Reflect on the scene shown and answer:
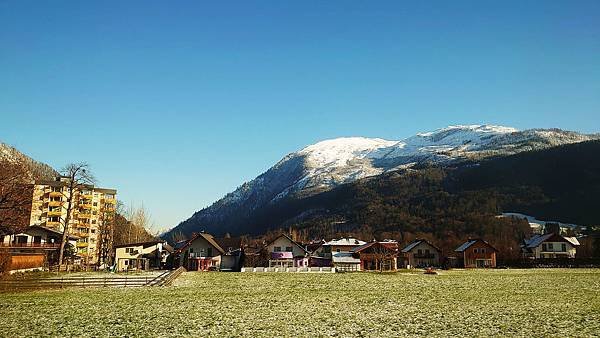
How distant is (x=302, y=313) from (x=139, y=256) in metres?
87.3

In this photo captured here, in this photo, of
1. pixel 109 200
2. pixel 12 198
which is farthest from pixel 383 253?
pixel 109 200

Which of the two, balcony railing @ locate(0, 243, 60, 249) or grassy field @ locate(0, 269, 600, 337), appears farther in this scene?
balcony railing @ locate(0, 243, 60, 249)

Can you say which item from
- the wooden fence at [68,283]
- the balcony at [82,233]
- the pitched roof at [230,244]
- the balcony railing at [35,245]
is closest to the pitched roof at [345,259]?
the pitched roof at [230,244]

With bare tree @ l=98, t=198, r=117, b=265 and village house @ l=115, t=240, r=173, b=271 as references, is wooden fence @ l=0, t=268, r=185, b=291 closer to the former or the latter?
village house @ l=115, t=240, r=173, b=271

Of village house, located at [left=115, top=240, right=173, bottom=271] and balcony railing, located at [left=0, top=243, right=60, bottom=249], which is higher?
balcony railing, located at [left=0, top=243, right=60, bottom=249]

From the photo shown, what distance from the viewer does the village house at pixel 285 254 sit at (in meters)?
106

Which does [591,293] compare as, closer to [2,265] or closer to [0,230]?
[2,265]

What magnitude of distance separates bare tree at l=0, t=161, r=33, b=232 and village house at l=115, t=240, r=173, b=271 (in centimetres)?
4134

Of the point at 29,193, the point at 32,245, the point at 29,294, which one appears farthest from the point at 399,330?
the point at 32,245

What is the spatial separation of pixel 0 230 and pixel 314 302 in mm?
45249

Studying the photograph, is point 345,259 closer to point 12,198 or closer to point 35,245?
point 35,245

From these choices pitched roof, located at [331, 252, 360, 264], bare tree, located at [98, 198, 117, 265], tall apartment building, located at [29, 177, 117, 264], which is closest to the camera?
pitched roof, located at [331, 252, 360, 264]

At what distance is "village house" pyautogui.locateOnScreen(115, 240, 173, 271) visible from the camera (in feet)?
343

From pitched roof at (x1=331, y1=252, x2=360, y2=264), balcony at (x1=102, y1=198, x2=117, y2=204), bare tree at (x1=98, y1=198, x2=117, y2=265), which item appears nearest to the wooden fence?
bare tree at (x1=98, y1=198, x2=117, y2=265)
